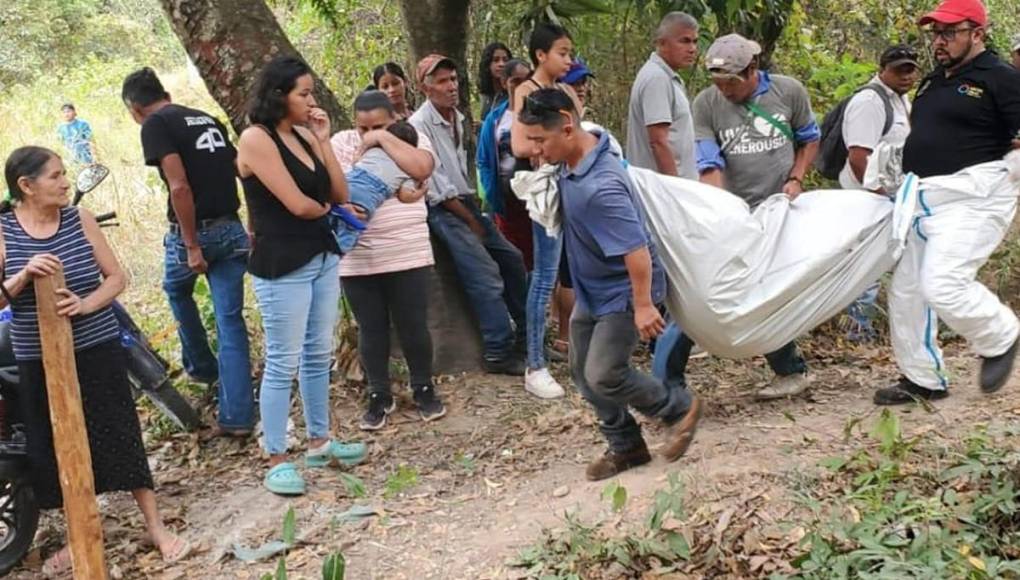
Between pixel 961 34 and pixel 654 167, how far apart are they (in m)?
1.54

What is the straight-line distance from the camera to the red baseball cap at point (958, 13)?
420 cm

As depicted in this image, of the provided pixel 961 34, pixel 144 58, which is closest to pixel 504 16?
pixel 961 34

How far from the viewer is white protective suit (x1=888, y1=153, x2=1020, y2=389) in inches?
164

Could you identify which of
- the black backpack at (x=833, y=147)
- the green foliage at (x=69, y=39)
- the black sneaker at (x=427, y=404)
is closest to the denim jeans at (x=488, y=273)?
the black sneaker at (x=427, y=404)

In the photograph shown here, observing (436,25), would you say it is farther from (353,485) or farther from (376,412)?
(353,485)

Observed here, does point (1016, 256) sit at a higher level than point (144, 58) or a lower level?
lower

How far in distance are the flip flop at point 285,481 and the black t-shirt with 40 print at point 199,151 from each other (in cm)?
132

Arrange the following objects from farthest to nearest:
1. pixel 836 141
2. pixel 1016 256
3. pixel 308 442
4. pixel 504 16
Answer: pixel 504 16 → pixel 1016 256 → pixel 836 141 → pixel 308 442

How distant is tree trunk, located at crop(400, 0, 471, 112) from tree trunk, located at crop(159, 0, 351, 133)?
86 cm

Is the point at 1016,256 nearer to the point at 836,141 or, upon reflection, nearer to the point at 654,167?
the point at 836,141

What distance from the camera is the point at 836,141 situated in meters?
5.93

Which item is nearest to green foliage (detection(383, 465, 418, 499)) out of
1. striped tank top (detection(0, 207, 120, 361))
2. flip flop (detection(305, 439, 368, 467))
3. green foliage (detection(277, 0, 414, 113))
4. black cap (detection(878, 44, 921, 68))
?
flip flop (detection(305, 439, 368, 467))

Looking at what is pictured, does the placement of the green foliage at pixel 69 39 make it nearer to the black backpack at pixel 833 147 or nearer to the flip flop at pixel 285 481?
the black backpack at pixel 833 147

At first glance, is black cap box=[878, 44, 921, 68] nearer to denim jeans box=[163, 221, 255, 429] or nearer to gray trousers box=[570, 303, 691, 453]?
gray trousers box=[570, 303, 691, 453]
